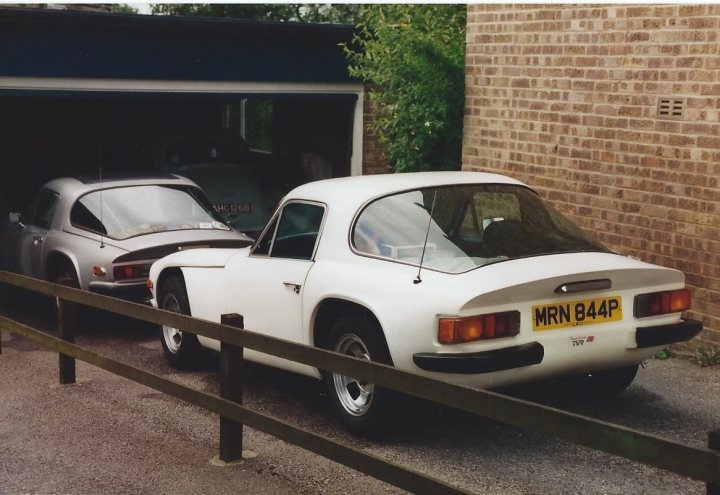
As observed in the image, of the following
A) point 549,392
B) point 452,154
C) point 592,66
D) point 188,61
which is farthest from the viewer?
point 188,61

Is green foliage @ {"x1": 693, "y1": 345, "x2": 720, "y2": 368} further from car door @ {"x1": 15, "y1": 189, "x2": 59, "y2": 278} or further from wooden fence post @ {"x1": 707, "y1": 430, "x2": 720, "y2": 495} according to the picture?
car door @ {"x1": 15, "y1": 189, "x2": 59, "y2": 278}

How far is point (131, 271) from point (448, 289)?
14.7 feet

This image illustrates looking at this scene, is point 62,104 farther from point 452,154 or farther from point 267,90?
point 452,154

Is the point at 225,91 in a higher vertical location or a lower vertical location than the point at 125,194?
higher

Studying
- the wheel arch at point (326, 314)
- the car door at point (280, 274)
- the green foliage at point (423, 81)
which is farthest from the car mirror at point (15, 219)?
the wheel arch at point (326, 314)

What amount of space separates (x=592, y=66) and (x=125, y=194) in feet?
15.1

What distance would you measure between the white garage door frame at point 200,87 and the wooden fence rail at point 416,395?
601 centimetres

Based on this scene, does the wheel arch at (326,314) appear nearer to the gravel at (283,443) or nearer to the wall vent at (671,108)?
the gravel at (283,443)

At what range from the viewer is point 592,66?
9.20 meters

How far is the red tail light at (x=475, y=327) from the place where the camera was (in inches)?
209

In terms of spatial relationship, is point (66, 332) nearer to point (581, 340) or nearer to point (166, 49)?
point (581, 340)

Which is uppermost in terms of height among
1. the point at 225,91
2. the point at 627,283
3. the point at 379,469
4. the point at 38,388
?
the point at 225,91

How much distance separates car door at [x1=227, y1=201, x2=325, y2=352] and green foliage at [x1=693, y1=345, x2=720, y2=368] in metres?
3.39

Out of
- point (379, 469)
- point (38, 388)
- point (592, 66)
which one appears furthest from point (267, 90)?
point (379, 469)
